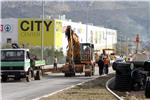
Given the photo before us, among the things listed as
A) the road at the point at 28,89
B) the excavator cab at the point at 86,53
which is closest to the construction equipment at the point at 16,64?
the road at the point at 28,89

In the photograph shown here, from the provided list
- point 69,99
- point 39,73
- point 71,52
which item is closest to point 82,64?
point 71,52

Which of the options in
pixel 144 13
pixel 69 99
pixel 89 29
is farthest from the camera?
pixel 144 13

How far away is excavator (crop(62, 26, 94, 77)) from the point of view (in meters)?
44.0

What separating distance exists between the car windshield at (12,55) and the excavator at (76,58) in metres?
8.54

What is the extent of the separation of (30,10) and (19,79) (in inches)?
5410

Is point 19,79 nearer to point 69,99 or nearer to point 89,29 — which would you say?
point 69,99

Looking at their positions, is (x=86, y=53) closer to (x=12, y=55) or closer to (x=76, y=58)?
(x=76, y=58)

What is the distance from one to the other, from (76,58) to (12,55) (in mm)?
11298

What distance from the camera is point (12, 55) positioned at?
36.0 meters

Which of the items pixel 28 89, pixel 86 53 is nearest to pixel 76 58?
pixel 86 53

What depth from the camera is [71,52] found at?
4597 centimetres

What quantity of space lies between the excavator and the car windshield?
336 inches

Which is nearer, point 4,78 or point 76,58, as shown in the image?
point 4,78

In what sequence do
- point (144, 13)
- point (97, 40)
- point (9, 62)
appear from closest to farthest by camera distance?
1. point (9, 62)
2. point (97, 40)
3. point (144, 13)
